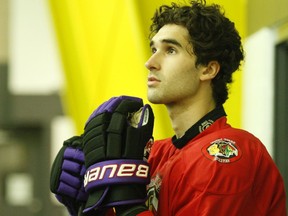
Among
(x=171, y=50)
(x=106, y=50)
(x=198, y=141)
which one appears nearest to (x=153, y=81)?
(x=171, y=50)

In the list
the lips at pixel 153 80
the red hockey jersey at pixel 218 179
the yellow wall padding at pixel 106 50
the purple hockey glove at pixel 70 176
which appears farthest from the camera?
the yellow wall padding at pixel 106 50

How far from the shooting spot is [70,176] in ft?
8.50

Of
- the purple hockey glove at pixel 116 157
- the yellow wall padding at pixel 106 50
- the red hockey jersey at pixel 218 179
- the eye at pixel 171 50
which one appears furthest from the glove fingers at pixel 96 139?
the yellow wall padding at pixel 106 50

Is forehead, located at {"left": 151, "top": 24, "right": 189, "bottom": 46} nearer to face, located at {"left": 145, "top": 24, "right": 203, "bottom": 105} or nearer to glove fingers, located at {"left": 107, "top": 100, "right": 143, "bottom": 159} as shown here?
face, located at {"left": 145, "top": 24, "right": 203, "bottom": 105}

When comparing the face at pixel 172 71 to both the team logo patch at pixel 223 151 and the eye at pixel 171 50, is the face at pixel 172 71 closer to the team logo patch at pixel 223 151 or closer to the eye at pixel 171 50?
the eye at pixel 171 50

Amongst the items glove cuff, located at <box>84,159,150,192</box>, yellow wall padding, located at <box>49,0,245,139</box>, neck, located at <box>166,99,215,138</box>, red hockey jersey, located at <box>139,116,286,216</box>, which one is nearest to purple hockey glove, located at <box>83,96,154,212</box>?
glove cuff, located at <box>84,159,150,192</box>

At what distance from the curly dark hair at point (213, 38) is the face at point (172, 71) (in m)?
0.04

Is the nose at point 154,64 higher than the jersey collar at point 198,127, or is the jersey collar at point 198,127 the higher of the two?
the nose at point 154,64

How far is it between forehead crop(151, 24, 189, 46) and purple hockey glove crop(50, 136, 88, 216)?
18.7 inches

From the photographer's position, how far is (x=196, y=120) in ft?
8.86

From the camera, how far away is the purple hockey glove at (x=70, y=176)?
8.50 feet

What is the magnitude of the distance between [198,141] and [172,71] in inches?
10.9

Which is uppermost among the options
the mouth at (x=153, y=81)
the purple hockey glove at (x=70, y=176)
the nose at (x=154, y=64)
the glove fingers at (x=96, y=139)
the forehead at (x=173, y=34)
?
the forehead at (x=173, y=34)

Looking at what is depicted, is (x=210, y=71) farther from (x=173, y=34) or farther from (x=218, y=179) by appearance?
(x=218, y=179)
